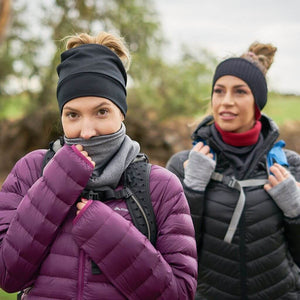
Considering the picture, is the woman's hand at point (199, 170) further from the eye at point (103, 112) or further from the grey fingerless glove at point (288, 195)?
the eye at point (103, 112)

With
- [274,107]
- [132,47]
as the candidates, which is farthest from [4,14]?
[274,107]

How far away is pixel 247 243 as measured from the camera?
2.58 m

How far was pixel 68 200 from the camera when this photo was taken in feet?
5.40

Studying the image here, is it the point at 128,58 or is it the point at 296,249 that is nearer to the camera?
the point at 128,58

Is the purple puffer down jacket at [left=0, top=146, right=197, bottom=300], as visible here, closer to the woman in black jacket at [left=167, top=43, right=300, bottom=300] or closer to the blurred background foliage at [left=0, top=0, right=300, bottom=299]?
the woman in black jacket at [left=167, top=43, right=300, bottom=300]

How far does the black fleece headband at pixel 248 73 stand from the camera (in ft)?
9.32

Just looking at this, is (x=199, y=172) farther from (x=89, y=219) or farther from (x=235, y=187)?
(x=89, y=219)

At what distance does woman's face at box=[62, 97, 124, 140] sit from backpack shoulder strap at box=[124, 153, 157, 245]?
0.73ft

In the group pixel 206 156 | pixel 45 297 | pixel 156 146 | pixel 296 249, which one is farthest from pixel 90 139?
pixel 156 146

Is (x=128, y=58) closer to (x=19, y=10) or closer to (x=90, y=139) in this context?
(x=90, y=139)

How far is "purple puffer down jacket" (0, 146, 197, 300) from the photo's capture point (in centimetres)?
161

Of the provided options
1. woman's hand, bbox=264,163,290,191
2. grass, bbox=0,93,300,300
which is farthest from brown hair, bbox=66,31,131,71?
grass, bbox=0,93,300,300

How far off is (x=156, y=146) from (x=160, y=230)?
36.8ft

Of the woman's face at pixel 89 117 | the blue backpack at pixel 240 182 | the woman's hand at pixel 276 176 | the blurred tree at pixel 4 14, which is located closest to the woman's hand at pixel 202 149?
the blue backpack at pixel 240 182
